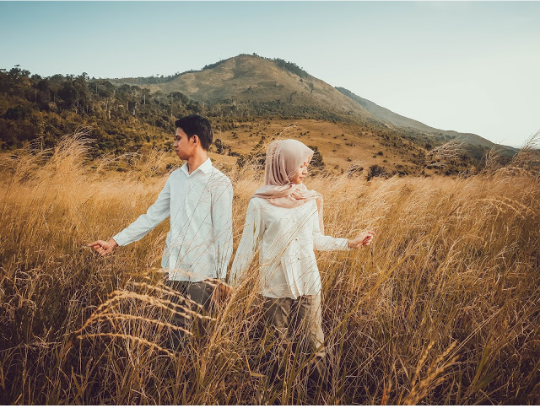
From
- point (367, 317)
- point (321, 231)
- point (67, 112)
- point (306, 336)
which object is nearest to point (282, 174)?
point (321, 231)

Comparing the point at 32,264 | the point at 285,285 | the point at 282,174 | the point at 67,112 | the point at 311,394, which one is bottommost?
the point at 311,394

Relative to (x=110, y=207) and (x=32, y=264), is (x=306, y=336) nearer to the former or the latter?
(x=32, y=264)

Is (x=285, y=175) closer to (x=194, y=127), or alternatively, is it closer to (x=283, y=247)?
(x=283, y=247)

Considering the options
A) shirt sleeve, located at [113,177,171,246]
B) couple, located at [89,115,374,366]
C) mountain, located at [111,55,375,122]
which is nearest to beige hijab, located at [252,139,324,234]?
couple, located at [89,115,374,366]

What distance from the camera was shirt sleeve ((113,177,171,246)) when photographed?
210 centimetres

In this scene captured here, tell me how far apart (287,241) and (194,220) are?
69 centimetres

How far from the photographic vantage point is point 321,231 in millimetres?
2068

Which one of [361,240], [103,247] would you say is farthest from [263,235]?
[103,247]

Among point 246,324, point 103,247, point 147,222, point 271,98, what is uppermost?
point 271,98

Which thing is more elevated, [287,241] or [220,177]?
[220,177]

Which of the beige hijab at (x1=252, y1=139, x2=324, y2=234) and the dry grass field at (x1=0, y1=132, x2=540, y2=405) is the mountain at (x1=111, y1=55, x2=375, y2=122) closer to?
the dry grass field at (x1=0, y1=132, x2=540, y2=405)

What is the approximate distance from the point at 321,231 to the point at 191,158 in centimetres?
110

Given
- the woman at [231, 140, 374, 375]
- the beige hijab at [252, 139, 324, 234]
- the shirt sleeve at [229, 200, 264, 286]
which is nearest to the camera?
the shirt sleeve at [229, 200, 264, 286]

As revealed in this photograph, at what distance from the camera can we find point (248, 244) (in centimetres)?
177
